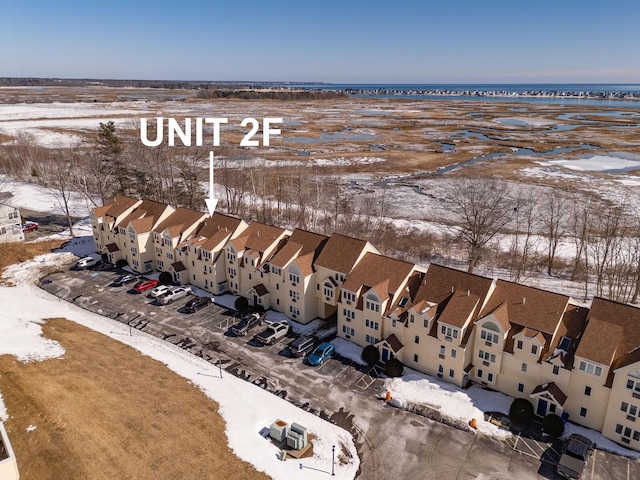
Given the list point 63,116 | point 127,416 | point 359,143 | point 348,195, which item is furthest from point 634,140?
point 63,116

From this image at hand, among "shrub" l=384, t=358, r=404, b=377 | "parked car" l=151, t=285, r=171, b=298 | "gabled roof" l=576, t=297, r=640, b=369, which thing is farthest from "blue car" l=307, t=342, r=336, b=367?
"parked car" l=151, t=285, r=171, b=298

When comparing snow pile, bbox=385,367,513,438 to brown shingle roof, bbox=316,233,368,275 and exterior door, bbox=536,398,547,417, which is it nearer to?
exterior door, bbox=536,398,547,417

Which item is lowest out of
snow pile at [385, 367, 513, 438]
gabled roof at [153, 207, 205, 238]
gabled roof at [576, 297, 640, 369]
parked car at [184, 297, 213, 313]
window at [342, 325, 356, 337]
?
snow pile at [385, 367, 513, 438]

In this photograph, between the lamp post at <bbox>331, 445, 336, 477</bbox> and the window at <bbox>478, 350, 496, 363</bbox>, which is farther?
the window at <bbox>478, 350, 496, 363</bbox>

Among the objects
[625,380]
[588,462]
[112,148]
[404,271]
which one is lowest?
[588,462]

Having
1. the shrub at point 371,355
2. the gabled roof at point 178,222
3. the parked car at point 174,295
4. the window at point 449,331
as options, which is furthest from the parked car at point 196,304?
the window at point 449,331

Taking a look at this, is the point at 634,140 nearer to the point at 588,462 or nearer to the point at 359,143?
the point at 359,143

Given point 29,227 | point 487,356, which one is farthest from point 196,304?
point 29,227
